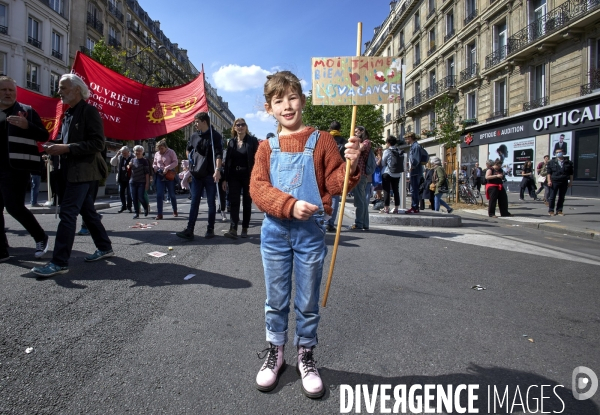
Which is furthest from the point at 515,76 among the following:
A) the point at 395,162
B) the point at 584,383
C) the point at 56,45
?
the point at 56,45

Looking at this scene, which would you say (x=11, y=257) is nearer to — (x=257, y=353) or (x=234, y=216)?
(x=234, y=216)

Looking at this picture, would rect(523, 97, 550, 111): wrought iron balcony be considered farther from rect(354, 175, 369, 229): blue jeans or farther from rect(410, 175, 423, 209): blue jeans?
rect(354, 175, 369, 229): blue jeans

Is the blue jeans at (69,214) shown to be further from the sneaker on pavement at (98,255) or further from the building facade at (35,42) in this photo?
the building facade at (35,42)

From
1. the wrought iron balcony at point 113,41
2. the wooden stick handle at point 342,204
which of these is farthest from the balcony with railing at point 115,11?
the wooden stick handle at point 342,204

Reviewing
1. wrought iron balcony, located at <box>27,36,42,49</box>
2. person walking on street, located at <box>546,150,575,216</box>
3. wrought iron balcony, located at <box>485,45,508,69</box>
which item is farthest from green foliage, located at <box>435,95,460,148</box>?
wrought iron balcony, located at <box>27,36,42,49</box>

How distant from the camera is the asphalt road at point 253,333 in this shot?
1901 mm

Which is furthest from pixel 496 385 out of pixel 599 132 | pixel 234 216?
pixel 599 132

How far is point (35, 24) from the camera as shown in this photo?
94.2 feet

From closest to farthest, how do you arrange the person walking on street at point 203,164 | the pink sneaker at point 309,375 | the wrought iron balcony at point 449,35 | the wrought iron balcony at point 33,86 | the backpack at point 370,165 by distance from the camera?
the pink sneaker at point 309,375 < the person walking on street at point 203,164 < the backpack at point 370,165 < the wrought iron balcony at point 33,86 < the wrought iron balcony at point 449,35

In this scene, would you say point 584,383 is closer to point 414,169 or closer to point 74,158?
point 74,158

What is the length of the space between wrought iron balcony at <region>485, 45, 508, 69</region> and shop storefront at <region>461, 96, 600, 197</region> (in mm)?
3783

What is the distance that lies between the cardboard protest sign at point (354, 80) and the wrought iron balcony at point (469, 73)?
27.4 metres

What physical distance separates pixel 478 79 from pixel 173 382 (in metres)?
28.9

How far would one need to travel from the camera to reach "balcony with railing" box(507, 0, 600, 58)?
692 inches
